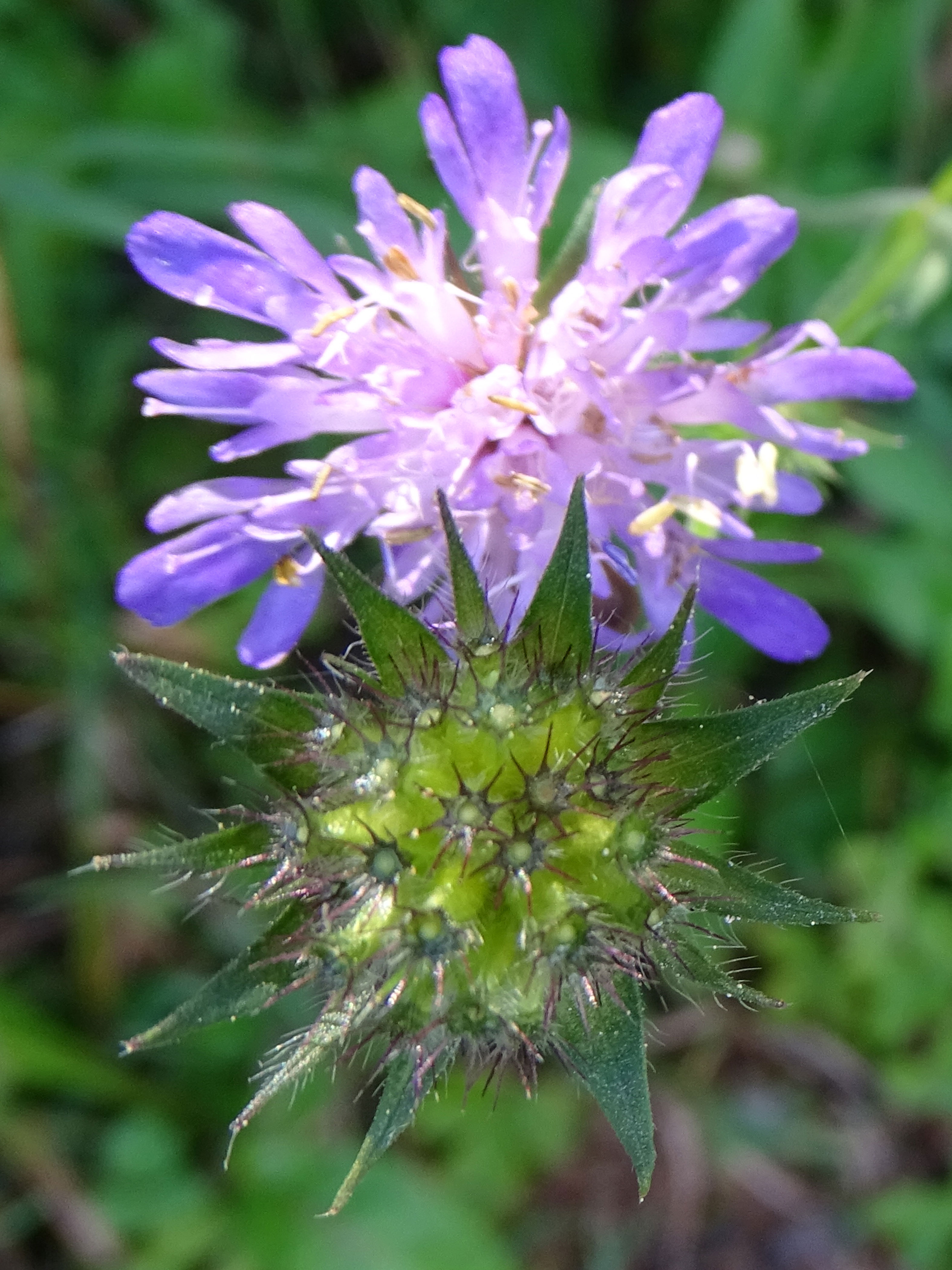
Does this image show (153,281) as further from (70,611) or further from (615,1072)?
(70,611)

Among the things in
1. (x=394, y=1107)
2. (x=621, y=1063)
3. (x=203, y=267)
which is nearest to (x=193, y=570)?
(x=203, y=267)

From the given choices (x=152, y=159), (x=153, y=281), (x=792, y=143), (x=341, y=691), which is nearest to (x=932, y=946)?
(x=792, y=143)

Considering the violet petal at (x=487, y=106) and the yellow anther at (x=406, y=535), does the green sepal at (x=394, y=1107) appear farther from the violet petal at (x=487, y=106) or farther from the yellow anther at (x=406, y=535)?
the violet petal at (x=487, y=106)

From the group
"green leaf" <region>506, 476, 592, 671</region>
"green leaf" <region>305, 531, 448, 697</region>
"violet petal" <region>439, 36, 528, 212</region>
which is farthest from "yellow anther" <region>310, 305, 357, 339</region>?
"green leaf" <region>506, 476, 592, 671</region>

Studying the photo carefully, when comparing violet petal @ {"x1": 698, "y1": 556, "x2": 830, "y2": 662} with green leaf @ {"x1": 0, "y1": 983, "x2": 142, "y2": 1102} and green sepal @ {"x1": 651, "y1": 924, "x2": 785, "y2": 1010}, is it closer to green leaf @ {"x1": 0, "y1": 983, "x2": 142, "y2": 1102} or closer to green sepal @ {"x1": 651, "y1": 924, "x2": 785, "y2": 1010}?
green sepal @ {"x1": 651, "y1": 924, "x2": 785, "y2": 1010}

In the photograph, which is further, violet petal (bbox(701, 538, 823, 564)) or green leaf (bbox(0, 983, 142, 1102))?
green leaf (bbox(0, 983, 142, 1102))

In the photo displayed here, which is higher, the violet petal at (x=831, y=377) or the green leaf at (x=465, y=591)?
the violet petal at (x=831, y=377)

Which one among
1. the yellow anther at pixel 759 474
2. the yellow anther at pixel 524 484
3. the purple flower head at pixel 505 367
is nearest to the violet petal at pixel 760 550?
the purple flower head at pixel 505 367
